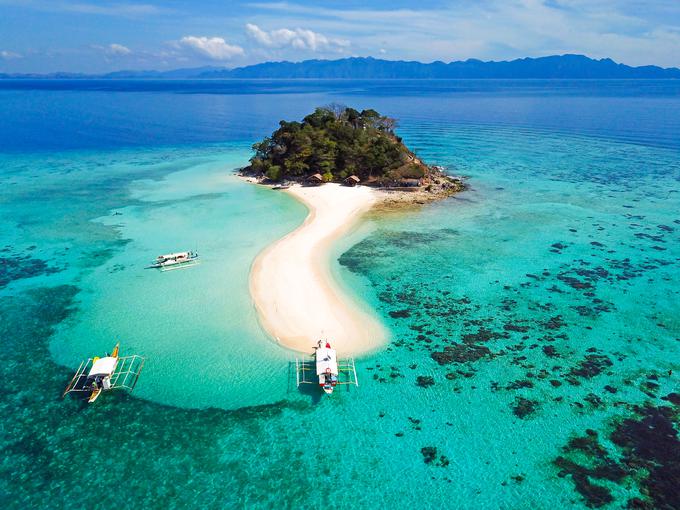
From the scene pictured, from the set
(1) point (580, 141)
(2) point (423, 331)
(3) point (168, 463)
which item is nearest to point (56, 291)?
(3) point (168, 463)

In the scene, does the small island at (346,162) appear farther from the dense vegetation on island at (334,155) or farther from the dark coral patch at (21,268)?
the dark coral patch at (21,268)

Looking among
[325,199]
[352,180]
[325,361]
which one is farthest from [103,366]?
[352,180]

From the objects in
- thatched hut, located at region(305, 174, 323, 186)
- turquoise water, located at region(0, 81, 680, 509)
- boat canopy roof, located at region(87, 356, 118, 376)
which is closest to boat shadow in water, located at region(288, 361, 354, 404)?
turquoise water, located at region(0, 81, 680, 509)

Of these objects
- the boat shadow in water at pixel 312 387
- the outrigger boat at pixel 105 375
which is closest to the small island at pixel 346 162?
the boat shadow in water at pixel 312 387

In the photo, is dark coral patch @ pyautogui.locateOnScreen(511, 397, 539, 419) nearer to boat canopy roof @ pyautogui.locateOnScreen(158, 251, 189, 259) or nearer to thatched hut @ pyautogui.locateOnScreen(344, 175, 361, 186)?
boat canopy roof @ pyautogui.locateOnScreen(158, 251, 189, 259)

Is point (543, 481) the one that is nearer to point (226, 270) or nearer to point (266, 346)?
point (266, 346)

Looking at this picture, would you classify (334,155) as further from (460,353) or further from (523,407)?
(523,407)
